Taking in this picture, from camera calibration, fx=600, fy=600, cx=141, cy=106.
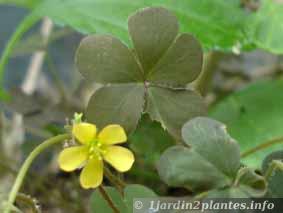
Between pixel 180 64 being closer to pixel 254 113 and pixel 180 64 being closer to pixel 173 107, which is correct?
pixel 173 107

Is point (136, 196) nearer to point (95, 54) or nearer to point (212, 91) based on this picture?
point (95, 54)

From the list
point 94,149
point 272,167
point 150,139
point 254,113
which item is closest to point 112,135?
point 94,149

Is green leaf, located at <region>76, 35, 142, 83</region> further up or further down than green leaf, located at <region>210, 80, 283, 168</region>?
further up

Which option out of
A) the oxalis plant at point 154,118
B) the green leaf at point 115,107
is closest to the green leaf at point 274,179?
the oxalis plant at point 154,118

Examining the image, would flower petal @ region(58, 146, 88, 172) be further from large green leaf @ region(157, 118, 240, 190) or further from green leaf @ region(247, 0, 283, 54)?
green leaf @ region(247, 0, 283, 54)

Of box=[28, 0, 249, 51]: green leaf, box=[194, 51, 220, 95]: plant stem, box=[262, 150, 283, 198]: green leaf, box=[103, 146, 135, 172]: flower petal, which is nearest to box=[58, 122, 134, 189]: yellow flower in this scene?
box=[103, 146, 135, 172]: flower petal

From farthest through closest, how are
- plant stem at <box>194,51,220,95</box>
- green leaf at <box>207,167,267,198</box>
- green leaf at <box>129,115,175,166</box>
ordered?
plant stem at <box>194,51,220,95</box>
green leaf at <box>129,115,175,166</box>
green leaf at <box>207,167,267,198</box>

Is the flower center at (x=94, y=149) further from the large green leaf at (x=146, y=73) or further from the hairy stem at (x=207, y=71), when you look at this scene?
the hairy stem at (x=207, y=71)

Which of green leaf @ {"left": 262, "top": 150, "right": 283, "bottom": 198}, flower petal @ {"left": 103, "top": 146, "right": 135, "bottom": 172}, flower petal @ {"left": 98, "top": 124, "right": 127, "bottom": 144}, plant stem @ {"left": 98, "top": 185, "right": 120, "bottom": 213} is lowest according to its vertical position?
plant stem @ {"left": 98, "top": 185, "right": 120, "bottom": 213}
